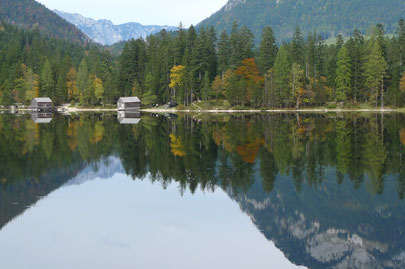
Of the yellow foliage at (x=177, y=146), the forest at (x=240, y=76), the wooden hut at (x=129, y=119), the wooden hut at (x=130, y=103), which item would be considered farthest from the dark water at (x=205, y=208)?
the wooden hut at (x=130, y=103)

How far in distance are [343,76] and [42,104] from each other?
96.1 m

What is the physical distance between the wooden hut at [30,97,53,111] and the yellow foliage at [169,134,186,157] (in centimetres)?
10015

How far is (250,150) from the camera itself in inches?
1441

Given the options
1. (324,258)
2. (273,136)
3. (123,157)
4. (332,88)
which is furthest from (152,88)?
(324,258)

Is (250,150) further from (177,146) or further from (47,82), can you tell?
(47,82)

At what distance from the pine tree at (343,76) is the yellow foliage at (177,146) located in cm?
7077

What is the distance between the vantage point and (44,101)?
136250mm

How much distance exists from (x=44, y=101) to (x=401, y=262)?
450ft

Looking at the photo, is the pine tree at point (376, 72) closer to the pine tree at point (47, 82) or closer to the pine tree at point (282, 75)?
the pine tree at point (282, 75)

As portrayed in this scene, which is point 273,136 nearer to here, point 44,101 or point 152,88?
point 152,88

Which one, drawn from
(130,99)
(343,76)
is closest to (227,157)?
(343,76)

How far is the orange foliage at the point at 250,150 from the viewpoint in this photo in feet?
107

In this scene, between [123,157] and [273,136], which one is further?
[273,136]

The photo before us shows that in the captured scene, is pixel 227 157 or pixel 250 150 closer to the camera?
pixel 227 157
